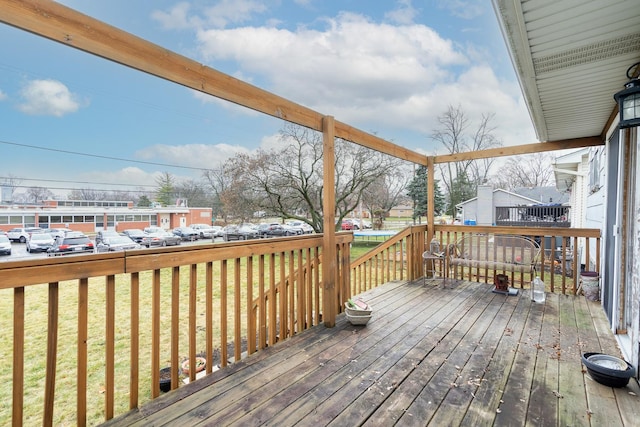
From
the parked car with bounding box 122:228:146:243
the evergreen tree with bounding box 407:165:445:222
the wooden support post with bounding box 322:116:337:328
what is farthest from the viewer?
the evergreen tree with bounding box 407:165:445:222

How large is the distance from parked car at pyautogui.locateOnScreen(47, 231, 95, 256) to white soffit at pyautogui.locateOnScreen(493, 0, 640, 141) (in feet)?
8.30

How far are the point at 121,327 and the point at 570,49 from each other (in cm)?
631

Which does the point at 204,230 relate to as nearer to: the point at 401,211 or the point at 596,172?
the point at 596,172

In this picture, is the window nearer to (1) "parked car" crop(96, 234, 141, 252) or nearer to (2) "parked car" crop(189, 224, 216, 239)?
(2) "parked car" crop(189, 224, 216, 239)

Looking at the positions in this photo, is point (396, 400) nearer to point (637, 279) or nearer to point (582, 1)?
Answer: point (637, 279)

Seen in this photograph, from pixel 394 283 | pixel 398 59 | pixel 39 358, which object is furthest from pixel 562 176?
pixel 39 358

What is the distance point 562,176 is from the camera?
1004 cm

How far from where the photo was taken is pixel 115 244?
1743mm

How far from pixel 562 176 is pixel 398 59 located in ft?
21.1

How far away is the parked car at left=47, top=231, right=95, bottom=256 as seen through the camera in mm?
1563

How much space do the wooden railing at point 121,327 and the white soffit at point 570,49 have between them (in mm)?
2151

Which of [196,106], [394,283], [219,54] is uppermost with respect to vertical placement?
[219,54]

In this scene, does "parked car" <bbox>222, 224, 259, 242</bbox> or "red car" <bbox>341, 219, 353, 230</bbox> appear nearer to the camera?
"parked car" <bbox>222, 224, 259, 242</bbox>

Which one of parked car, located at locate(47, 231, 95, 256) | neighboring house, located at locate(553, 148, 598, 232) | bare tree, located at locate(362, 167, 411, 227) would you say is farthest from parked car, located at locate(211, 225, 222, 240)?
bare tree, located at locate(362, 167, 411, 227)
